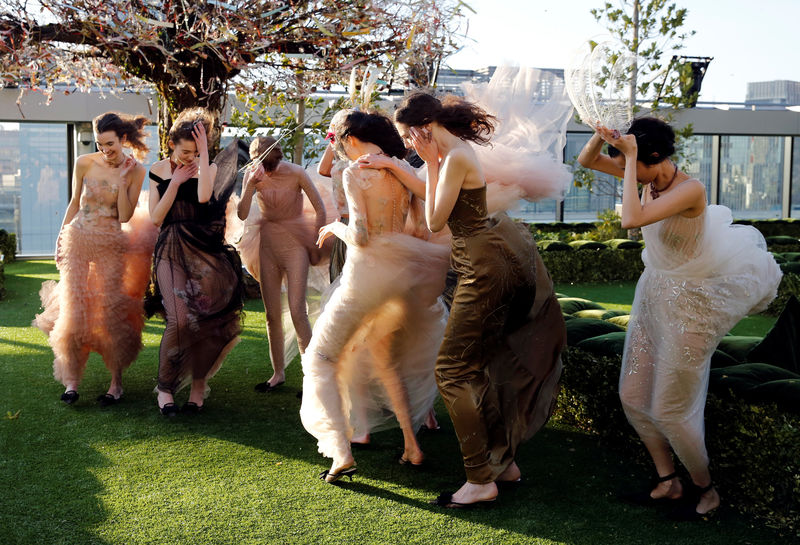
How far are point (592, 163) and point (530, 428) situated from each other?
1.24m

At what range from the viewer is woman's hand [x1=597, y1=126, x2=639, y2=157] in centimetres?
324

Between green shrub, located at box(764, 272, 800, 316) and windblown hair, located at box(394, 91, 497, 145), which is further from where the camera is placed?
green shrub, located at box(764, 272, 800, 316)

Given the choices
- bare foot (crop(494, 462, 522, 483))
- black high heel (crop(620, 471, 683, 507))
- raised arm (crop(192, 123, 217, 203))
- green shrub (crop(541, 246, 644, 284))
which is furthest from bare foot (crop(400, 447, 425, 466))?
green shrub (crop(541, 246, 644, 284))

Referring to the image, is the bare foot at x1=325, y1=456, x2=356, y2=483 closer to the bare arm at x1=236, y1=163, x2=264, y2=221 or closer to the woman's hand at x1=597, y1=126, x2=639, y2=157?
the woman's hand at x1=597, y1=126, x2=639, y2=157

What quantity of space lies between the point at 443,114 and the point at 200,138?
1.93m

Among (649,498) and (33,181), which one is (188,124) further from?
(33,181)

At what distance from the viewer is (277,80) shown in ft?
20.8

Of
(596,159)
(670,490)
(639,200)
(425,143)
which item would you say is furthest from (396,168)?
(670,490)

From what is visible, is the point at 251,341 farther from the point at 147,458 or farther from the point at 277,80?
the point at 147,458

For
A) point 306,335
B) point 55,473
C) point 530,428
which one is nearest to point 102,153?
point 306,335

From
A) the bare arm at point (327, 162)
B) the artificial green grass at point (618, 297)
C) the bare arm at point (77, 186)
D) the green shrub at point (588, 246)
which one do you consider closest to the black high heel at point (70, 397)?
the bare arm at point (77, 186)

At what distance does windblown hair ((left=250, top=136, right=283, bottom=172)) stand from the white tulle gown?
8.52 feet

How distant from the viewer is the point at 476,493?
343 cm

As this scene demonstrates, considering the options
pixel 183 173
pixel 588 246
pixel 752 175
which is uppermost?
pixel 752 175
